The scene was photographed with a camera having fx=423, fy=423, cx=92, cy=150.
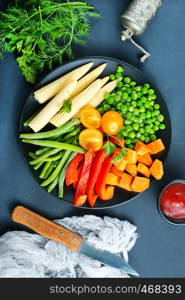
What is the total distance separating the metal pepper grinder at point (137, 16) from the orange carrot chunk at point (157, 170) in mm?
814

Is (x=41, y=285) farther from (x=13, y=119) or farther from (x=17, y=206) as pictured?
(x=13, y=119)

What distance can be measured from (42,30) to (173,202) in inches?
56.2

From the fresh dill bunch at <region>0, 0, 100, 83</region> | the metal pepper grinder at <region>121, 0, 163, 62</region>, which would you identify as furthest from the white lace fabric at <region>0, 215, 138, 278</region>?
the metal pepper grinder at <region>121, 0, 163, 62</region>

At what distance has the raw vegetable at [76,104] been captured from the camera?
2.92 m

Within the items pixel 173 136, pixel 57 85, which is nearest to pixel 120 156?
pixel 173 136

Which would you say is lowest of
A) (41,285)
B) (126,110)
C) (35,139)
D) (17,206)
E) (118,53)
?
(41,285)

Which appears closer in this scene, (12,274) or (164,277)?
(12,274)

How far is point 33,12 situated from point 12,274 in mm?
1767

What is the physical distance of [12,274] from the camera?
2.90 m

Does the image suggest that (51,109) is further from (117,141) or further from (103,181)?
(103,181)

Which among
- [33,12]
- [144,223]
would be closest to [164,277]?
[144,223]

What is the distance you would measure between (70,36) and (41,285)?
5.77ft

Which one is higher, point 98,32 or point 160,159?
point 98,32

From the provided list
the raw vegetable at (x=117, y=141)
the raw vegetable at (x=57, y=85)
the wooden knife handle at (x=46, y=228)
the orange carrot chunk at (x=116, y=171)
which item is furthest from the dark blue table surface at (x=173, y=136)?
the raw vegetable at (x=117, y=141)
